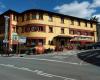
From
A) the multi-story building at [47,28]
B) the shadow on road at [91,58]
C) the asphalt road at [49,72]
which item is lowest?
the asphalt road at [49,72]

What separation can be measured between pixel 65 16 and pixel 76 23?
476 cm

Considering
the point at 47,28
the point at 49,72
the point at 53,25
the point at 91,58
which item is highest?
the point at 53,25

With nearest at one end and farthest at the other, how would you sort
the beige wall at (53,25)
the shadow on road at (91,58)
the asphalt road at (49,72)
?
the asphalt road at (49,72)
the shadow on road at (91,58)
the beige wall at (53,25)

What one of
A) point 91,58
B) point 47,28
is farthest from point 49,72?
point 47,28

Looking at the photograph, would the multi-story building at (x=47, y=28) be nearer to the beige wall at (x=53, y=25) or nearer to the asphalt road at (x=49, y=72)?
the beige wall at (x=53, y=25)

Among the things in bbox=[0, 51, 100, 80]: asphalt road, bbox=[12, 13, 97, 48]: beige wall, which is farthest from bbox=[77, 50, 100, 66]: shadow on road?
bbox=[12, 13, 97, 48]: beige wall

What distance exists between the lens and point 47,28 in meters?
56.2

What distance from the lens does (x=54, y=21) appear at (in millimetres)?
57719

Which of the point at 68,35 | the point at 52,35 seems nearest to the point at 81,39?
the point at 68,35

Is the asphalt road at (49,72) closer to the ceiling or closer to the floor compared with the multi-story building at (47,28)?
closer to the floor

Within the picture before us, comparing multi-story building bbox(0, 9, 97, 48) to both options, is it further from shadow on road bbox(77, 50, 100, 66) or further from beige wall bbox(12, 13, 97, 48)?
shadow on road bbox(77, 50, 100, 66)

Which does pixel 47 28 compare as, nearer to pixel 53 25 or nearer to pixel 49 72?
pixel 53 25

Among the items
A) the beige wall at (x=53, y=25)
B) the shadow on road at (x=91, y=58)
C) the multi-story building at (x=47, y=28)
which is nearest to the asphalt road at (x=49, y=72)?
the shadow on road at (x=91, y=58)

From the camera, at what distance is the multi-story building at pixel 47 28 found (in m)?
54.4
